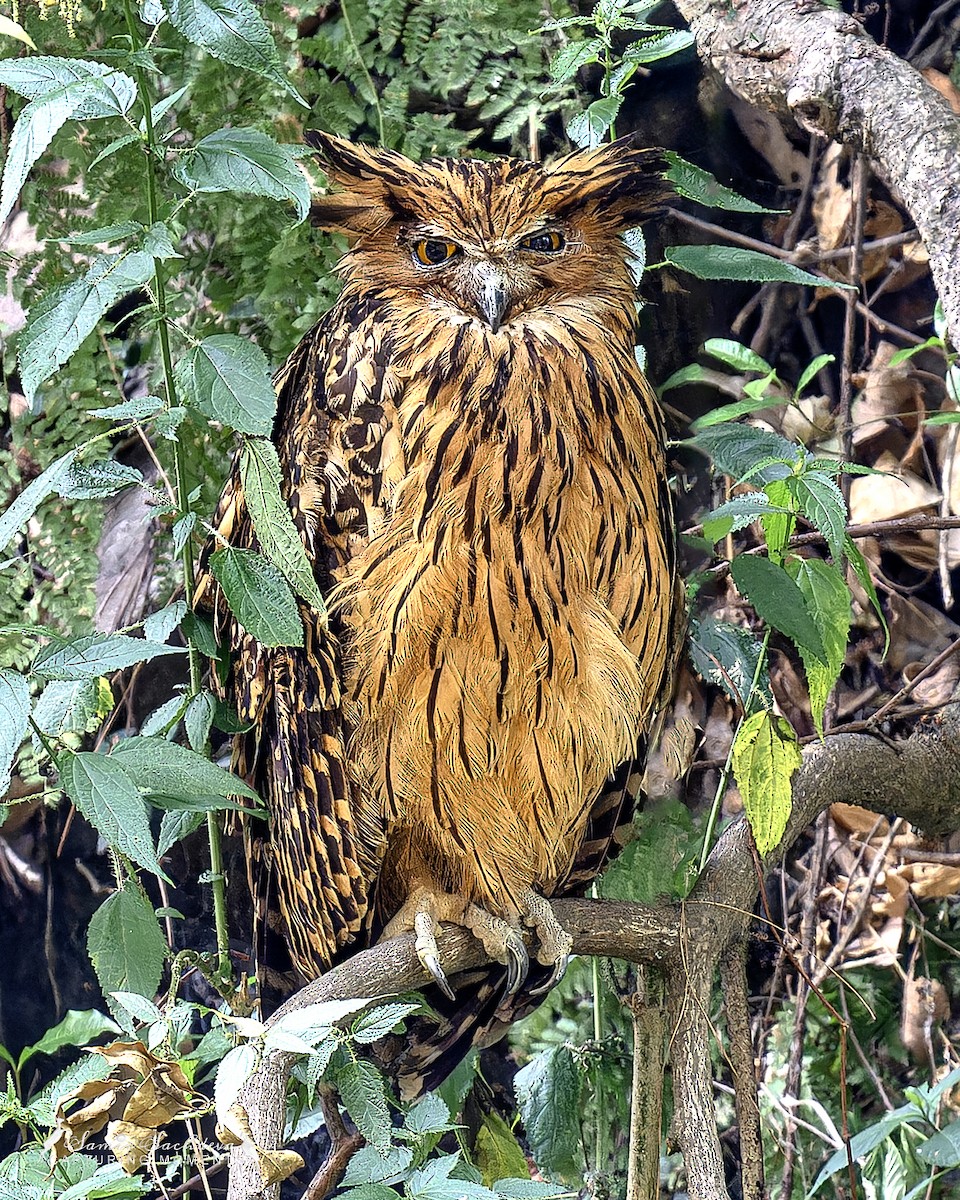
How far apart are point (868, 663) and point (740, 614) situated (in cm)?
29

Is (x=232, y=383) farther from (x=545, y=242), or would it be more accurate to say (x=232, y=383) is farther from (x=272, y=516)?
(x=545, y=242)

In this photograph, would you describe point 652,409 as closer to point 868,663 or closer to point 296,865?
point 296,865

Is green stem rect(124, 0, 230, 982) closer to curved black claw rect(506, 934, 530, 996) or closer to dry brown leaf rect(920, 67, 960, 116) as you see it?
curved black claw rect(506, 934, 530, 996)

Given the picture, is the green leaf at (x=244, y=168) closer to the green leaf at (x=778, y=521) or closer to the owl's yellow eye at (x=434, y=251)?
the owl's yellow eye at (x=434, y=251)

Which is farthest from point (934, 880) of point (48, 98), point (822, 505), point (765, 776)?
point (48, 98)

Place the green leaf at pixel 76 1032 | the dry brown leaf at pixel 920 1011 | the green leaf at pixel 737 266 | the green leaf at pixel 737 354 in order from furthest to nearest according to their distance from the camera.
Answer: the dry brown leaf at pixel 920 1011 < the green leaf at pixel 737 354 < the green leaf at pixel 76 1032 < the green leaf at pixel 737 266

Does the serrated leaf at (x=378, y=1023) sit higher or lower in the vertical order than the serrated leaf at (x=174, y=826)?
higher

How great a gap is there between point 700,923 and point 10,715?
2.82 ft

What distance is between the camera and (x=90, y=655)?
1098 millimetres

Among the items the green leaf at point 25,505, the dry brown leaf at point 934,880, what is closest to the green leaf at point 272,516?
the green leaf at point 25,505

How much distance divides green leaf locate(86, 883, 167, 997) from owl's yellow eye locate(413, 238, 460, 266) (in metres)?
0.77

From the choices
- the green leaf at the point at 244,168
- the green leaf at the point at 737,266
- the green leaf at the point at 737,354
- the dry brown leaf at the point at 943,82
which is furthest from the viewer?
the dry brown leaf at the point at 943,82

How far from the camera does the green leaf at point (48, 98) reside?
0.91 m

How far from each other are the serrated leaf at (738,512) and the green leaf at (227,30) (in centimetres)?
61
